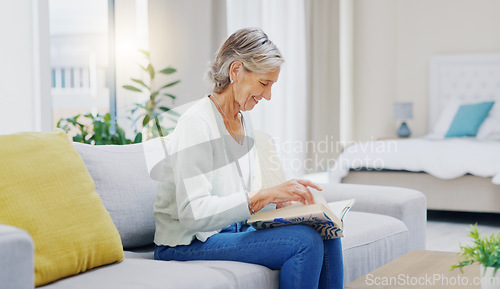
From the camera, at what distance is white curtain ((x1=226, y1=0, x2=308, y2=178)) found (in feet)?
20.1

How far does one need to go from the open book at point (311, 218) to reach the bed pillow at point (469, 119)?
14.0ft

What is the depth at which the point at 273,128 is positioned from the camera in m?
6.25

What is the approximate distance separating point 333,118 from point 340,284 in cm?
556

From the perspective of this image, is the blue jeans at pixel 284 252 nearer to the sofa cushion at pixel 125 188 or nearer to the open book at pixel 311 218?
the open book at pixel 311 218

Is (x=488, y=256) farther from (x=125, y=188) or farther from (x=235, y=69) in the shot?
(x=125, y=188)

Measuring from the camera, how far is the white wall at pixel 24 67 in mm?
3609

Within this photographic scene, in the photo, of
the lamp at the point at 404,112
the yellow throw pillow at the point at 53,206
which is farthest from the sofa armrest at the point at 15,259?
the lamp at the point at 404,112

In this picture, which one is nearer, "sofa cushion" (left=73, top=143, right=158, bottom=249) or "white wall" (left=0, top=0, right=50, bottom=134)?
"sofa cushion" (left=73, top=143, right=158, bottom=249)

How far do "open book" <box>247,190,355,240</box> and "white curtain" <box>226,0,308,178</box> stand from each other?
414 cm

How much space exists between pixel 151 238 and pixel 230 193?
455 millimetres

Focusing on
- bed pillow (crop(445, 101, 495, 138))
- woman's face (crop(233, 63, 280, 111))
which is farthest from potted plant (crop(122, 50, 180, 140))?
bed pillow (crop(445, 101, 495, 138))

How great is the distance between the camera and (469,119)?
573cm

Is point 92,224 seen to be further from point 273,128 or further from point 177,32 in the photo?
point 273,128

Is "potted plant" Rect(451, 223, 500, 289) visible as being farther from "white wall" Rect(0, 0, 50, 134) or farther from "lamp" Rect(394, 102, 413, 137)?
"lamp" Rect(394, 102, 413, 137)
